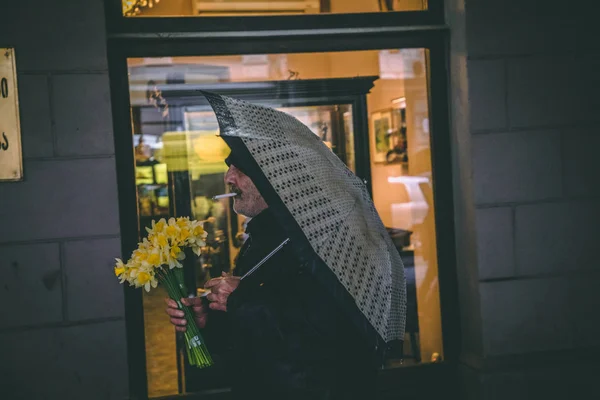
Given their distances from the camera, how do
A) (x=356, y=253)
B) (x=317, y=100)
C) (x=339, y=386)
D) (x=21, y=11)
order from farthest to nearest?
1. (x=317, y=100)
2. (x=21, y=11)
3. (x=339, y=386)
4. (x=356, y=253)

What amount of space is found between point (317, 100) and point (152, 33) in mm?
1472

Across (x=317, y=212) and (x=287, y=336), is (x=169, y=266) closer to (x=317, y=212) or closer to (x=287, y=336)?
(x=287, y=336)

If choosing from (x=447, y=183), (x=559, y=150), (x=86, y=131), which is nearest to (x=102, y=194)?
(x=86, y=131)

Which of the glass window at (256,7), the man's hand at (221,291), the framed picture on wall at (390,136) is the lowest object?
the man's hand at (221,291)

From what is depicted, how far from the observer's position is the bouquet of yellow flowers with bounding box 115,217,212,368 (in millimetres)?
2414

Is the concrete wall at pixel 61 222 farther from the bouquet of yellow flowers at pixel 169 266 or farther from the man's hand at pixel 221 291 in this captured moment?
the man's hand at pixel 221 291

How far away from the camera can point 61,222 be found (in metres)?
3.92

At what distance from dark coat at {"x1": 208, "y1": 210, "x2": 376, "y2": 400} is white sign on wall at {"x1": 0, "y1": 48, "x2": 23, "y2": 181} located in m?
2.20

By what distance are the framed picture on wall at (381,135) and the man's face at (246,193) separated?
278 cm

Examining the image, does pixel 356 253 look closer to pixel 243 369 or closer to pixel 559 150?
pixel 243 369

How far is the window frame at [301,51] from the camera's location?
4.20 metres

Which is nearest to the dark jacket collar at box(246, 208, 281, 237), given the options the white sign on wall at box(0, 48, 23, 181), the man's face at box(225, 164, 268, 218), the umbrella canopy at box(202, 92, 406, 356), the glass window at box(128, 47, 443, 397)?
the man's face at box(225, 164, 268, 218)

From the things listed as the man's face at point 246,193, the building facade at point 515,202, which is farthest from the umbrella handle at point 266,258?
the building facade at point 515,202

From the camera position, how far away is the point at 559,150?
446 cm
